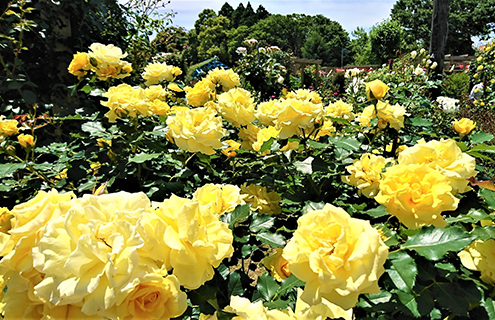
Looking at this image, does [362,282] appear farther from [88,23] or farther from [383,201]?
[88,23]

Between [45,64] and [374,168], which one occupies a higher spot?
[45,64]

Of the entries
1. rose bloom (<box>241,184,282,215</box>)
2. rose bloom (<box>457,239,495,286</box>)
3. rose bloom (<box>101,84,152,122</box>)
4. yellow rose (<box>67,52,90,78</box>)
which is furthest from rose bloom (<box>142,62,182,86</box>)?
rose bloom (<box>457,239,495,286</box>)

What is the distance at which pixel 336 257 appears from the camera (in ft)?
1.61

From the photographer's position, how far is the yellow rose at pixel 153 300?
1.54 feet

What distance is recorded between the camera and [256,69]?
562 centimetres

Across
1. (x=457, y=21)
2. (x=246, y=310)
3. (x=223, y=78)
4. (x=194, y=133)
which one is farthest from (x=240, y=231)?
(x=457, y=21)

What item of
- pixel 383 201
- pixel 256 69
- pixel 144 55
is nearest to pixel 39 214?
pixel 383 201

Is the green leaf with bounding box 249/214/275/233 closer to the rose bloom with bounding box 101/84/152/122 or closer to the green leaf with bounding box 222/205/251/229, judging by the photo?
the green leaf with bounding box 222/205/251/229

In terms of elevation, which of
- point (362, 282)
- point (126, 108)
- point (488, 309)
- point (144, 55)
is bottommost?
point (488, 309)

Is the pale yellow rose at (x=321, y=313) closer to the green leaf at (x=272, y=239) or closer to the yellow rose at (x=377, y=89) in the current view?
the green leaf at (x=272, y=239)

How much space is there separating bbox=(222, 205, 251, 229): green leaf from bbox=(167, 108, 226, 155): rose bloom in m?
0.33

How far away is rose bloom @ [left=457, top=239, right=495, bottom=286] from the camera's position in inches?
27.5

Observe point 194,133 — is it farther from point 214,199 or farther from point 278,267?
point 278,267

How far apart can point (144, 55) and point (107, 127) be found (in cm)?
220
